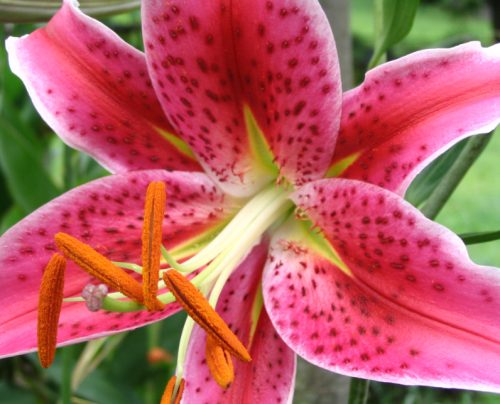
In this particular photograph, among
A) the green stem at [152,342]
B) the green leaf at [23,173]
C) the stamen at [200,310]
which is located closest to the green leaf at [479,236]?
the stamen at [200,310]

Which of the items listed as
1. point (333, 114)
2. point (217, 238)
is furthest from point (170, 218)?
point (333, 114)

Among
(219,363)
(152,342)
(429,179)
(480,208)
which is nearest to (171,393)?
(219,363)

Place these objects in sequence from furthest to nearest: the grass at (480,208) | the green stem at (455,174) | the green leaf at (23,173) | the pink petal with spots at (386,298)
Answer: the grass at (480,208) → the green leaf at (23,173) → the green stem at (455,174) → the pink petal with spots at (386,298)

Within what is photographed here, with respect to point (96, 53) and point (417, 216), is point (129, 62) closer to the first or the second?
point (96, 53)

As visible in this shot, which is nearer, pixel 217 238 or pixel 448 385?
pixel 448 385

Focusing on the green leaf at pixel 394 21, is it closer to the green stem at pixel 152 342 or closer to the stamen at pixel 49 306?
the stamen at pixel 49 306

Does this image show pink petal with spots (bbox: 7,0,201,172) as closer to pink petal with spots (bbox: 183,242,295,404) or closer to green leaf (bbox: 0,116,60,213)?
pink petal with spots (bbox: 183,242,295,404)

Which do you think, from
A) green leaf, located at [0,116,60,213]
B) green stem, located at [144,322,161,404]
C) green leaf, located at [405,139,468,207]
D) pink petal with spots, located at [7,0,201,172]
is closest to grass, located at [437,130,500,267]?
Answer: green stem, located at [144,322,161,404]
